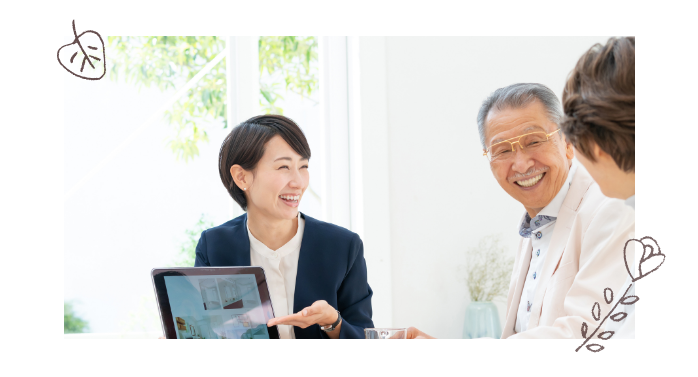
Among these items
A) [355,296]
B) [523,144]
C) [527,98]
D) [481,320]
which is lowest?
[481,320]

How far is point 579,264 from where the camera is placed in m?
1.35

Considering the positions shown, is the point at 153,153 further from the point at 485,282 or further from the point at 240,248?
the point at 485,282

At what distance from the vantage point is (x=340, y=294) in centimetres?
167

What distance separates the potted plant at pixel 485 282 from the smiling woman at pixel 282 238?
1.85 m

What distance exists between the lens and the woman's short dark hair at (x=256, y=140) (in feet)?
5.58

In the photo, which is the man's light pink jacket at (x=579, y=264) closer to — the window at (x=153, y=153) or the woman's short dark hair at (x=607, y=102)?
the woman's short dark hair at (x=607, y=102)

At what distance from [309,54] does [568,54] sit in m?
1.76

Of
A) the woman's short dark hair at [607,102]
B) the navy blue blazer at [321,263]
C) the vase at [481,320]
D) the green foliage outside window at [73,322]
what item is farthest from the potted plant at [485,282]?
the woman's short dark hair at [607,102]

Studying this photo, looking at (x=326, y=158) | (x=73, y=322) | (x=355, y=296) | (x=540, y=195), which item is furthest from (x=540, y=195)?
(x=73, y=322)

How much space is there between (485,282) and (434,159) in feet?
2.81

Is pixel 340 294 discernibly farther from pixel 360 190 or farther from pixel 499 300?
pixel 499 300

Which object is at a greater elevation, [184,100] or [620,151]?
[184,100]

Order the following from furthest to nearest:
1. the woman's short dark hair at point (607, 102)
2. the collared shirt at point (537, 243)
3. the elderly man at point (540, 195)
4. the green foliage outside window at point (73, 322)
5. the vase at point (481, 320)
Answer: the green foliage outside window at point (73, 322) → the vase at point (481, 320) → the collared shirt at point (537, 243) → the elderly man at point (540, 195) → the woman's short dark hair at point (607, 102)
